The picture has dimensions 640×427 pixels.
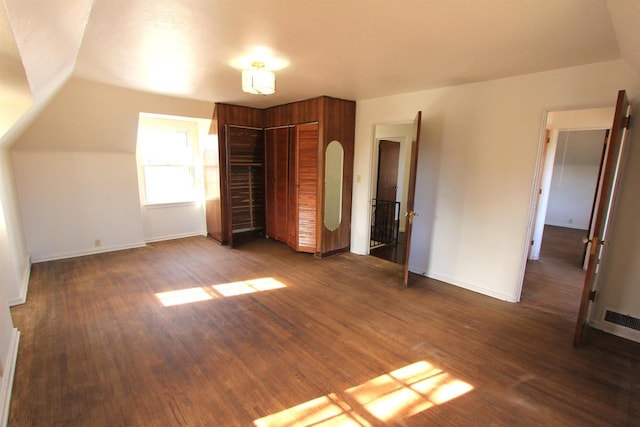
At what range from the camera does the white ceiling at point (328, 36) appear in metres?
1.66

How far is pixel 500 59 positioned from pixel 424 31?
3.20 feet

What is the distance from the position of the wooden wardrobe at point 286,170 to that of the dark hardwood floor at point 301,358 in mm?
1244

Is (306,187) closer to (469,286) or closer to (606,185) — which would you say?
(469,286)

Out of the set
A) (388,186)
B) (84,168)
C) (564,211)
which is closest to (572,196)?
(564,211)

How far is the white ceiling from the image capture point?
166 centimetres

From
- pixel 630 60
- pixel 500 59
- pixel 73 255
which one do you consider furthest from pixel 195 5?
pixel 73 255

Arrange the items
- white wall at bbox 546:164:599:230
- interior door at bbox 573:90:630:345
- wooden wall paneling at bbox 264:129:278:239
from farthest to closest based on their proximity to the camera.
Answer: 1. white wall at bbox 546:164:599:230
2. wooden wall paneling at bbox 264:129:278:239
3. interior door at bbox 573:90:630:345

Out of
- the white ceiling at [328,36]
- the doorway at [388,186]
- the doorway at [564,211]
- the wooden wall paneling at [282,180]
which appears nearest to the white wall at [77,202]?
the white ceiling at [328,36]

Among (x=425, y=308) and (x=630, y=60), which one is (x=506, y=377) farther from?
(x=630, y=60)

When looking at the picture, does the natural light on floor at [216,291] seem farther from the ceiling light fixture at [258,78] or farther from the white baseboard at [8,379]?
the ceiling light fixture at [258,78]

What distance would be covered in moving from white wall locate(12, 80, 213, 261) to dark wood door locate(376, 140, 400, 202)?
10.5 ft

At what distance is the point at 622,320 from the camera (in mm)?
2609

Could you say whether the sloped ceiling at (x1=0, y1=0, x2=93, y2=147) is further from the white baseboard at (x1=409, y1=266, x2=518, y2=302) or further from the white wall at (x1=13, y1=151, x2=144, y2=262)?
the white baseboard at (x1=409, y1=266, x2=518, y2=302)

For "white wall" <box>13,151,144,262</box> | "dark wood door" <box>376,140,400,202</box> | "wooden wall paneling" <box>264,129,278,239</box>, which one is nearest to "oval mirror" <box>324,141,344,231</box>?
"wooden wall paneling" <box>264,129,278,239</box>
